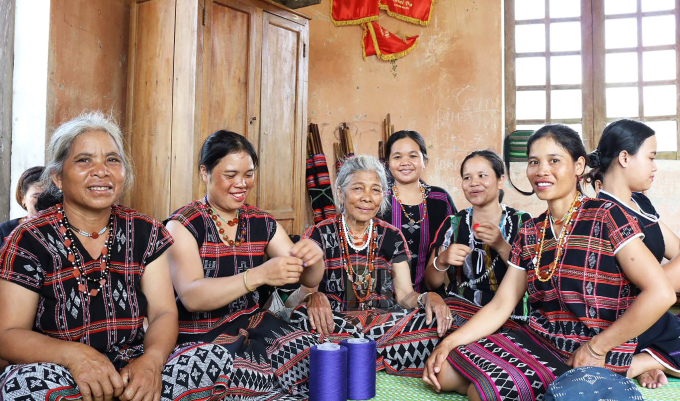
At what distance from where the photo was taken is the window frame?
18.4 ft

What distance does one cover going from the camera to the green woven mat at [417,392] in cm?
244

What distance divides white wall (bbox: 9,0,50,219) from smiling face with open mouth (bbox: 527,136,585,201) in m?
2.84

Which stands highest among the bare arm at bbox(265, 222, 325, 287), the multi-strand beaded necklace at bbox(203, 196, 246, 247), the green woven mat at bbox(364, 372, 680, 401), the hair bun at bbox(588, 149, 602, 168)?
the hair bun at bbox(588, 149, 602, 168)

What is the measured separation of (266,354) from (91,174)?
3.45 ft

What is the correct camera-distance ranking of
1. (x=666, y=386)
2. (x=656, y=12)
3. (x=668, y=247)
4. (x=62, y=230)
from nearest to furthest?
(x=62, y=230)
(x=666, y=386)
(x=668, y=247)
(x=656, y=12)

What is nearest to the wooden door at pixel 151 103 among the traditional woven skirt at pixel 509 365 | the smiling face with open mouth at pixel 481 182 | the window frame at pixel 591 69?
the smiling face with open mouth at pixel 481 182

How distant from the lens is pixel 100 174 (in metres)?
2.04

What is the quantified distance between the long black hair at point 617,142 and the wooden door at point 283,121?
2.40m

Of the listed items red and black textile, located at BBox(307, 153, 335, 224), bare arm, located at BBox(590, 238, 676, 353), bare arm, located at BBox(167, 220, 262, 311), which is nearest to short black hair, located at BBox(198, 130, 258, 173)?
bare arm, located at BBox(167, 220, 262, 311)

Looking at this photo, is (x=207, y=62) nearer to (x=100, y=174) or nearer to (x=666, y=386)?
(x=100, y=174)

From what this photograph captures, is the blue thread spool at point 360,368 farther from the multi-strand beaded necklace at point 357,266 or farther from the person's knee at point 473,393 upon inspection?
the multi-strand beaded necklace at point 357,266

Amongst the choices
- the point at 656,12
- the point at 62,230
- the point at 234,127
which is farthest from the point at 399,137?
the point at 656,12

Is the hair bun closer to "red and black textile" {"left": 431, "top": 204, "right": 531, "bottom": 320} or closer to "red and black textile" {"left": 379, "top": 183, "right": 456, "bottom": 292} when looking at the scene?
"red and black textile" {"left": 431, "top": 204, "right": 531, "bottom": 320}

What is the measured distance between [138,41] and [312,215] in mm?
2406
